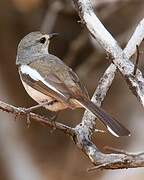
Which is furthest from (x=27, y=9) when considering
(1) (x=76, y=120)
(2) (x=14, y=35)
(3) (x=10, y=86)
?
(1) (x=76, y=120)

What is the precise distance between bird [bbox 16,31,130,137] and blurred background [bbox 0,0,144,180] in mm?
2190

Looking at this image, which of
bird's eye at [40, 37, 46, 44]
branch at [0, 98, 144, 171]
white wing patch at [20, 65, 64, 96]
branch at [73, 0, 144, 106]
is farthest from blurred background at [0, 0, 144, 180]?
branch at [0, 98, 144, 171]

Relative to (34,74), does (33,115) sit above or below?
below

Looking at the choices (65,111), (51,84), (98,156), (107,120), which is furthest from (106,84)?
(65,111)

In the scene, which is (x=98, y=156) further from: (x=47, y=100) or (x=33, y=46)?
(x=33, y=46)

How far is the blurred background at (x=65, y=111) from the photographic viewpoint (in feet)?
19.2

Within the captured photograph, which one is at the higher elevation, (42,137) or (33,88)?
(42,137)

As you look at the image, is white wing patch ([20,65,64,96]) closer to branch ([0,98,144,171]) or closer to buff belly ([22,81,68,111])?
buff belly ([22,81,68,111])

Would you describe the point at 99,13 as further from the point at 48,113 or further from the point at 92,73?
the point at 48,113

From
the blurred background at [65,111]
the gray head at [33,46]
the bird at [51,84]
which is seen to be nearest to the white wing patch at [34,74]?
the bird at [51,84]

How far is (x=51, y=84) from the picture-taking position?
314 centimetres

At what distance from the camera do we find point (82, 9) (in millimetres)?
3020

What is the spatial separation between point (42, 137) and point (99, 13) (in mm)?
1414

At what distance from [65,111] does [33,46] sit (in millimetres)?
2604
